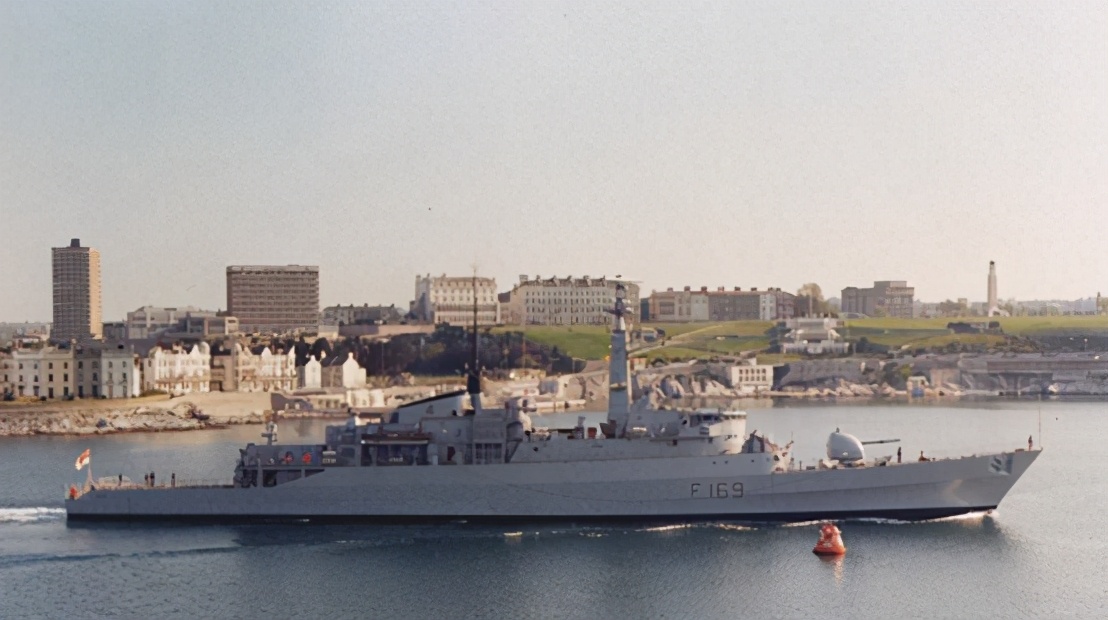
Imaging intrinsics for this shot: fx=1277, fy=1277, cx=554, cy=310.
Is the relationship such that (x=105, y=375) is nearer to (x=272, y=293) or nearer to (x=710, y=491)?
(x=710, y=491)

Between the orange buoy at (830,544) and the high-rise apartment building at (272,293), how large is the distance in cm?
9445

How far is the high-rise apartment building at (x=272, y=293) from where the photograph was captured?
11775cm

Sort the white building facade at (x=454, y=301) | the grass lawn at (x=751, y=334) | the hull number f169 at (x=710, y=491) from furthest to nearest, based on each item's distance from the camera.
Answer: the white building facade at (x=454, y=301), the grass lawn at (x=751, y=334), the hull number f169 at (x=710, y=491)

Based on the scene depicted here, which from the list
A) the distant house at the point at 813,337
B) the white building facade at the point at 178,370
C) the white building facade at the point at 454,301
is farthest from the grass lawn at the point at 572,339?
the white building facade at the point at 178,370

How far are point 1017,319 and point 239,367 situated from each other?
74890mm

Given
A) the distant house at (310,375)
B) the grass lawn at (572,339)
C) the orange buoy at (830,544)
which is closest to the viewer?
the orange buoy at (830,544)

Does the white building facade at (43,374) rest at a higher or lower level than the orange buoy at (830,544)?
higher

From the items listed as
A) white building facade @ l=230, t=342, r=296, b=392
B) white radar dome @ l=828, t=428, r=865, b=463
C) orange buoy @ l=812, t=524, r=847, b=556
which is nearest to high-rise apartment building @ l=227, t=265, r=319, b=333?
white building facade @ l=230, t=342, r=296, b=392

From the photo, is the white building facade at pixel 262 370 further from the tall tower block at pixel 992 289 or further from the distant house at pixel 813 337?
the tall tower block at pixel 992 289

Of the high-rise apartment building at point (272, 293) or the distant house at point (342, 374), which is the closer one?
the distant house at point (342, 374)

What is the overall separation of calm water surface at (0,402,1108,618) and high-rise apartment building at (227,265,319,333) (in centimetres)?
8591

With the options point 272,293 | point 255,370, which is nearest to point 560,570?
point 255,370

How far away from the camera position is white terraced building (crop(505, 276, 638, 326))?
335 ft

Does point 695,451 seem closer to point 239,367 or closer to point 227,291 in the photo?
point 239,367
